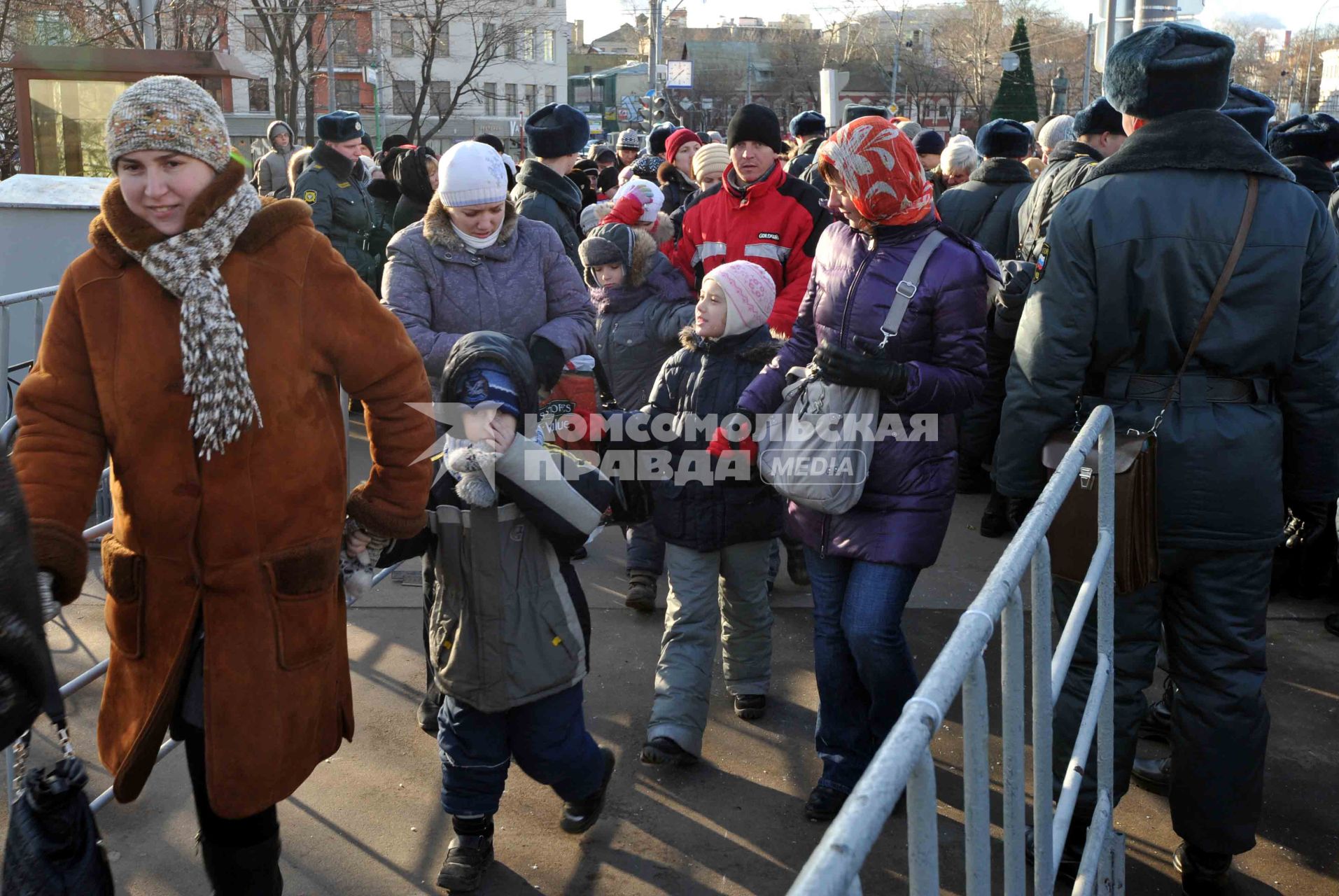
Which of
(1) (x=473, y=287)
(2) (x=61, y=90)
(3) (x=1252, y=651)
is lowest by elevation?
(3) (x=1252, y=651)

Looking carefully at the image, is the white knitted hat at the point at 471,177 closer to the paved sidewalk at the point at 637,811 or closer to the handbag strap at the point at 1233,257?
the paved sidewalk at the point at 637,811

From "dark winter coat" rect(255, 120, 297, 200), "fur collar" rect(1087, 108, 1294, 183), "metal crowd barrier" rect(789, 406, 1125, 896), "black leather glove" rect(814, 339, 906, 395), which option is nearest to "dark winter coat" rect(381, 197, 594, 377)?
"black leather glove" rect(814, 339, 906, 395)

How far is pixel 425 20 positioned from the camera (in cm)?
3403

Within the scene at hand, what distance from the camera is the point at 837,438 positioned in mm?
3430

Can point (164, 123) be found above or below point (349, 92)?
below

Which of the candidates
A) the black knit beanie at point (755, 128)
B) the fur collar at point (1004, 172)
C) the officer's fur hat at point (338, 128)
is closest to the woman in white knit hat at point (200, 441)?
the black knit beanie at point (755, 128)

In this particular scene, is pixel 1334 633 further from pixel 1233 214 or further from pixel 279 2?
pixel 279 2

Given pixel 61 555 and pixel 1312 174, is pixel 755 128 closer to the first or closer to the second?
pixel 1312 174

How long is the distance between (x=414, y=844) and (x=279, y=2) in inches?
1074

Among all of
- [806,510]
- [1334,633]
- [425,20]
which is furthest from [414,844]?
[425,20]

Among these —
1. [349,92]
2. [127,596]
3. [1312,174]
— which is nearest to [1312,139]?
[1312,174]

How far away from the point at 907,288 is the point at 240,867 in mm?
2154

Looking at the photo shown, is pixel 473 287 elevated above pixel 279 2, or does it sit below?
below

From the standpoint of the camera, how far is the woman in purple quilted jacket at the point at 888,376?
3.38 m
